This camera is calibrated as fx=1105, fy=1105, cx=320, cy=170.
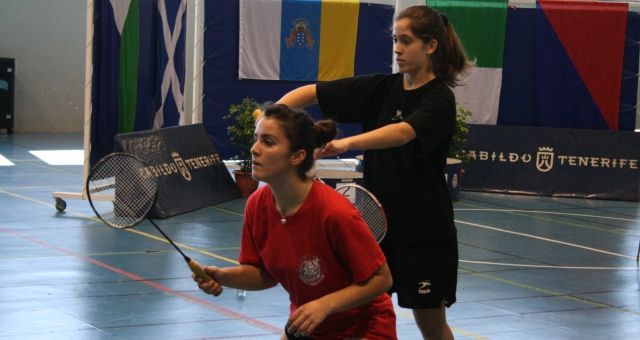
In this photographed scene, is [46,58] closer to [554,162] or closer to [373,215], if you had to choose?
[554,162]

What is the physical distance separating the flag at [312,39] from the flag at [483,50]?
1125mm

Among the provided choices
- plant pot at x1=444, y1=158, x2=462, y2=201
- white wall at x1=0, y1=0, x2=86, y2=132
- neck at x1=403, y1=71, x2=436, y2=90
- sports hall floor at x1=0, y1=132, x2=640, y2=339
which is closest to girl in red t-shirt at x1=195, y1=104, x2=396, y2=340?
neck at x1=403, y1=71, x2=436, y2=90

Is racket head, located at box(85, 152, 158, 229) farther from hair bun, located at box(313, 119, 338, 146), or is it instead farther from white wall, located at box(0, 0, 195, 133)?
white wall, located at box(0, 0, 195, 133)

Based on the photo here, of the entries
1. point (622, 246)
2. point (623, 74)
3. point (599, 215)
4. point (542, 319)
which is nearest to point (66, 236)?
point (542, 319)

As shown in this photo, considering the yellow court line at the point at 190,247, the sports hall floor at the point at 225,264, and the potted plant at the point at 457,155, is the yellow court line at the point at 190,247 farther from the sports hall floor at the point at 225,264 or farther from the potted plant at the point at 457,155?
the potted plant at the point at 457,155

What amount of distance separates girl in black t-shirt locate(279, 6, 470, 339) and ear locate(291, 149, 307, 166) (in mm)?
790

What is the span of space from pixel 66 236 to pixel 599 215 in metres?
6.24

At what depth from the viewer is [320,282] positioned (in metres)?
3.65

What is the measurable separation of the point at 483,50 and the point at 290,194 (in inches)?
460

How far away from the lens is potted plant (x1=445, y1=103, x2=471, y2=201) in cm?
1337

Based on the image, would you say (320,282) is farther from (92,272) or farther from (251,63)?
(251,63)

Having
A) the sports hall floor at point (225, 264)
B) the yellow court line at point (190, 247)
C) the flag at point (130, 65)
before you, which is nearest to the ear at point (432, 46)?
the sports hall floor at point (225, 264)

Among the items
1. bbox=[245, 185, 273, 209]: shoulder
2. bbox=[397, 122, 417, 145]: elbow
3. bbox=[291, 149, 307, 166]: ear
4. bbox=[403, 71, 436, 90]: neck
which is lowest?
bbox=[245, 185, 273, 209]: shoulder

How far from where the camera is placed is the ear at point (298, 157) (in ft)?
11.9
